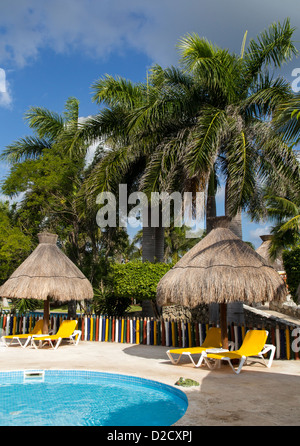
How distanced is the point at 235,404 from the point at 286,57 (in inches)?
510

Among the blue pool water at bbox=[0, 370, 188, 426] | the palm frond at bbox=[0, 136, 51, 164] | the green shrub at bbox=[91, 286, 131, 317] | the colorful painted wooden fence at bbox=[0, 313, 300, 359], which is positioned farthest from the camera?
the palm frond at bbox=[0, 136, 51, 164]

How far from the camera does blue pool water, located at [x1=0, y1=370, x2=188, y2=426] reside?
19.0 feet

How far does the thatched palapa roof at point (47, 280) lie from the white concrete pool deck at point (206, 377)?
1636 mm

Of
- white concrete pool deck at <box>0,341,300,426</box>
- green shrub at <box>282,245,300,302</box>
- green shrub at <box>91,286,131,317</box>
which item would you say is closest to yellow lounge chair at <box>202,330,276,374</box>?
white concrete pool deck at <box>0,341,300,426</box>

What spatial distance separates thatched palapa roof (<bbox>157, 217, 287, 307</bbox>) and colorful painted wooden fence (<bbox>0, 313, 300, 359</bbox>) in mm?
1408

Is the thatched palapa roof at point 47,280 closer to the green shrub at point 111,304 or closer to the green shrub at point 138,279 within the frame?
the green shrub at point 138,279

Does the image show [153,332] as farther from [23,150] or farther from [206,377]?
[23,150]

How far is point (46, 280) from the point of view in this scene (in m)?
12.6

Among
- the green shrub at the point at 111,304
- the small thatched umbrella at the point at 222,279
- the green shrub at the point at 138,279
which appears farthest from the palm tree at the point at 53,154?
the small thatched umbrella at the point at 222,279

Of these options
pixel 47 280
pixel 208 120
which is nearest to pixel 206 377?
pixel 47 280

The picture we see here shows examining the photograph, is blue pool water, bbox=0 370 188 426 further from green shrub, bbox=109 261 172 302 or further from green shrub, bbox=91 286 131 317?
green shrub, bbox=91 286 131 317

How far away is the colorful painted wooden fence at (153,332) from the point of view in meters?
9.99

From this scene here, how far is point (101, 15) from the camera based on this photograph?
11.0 meters
